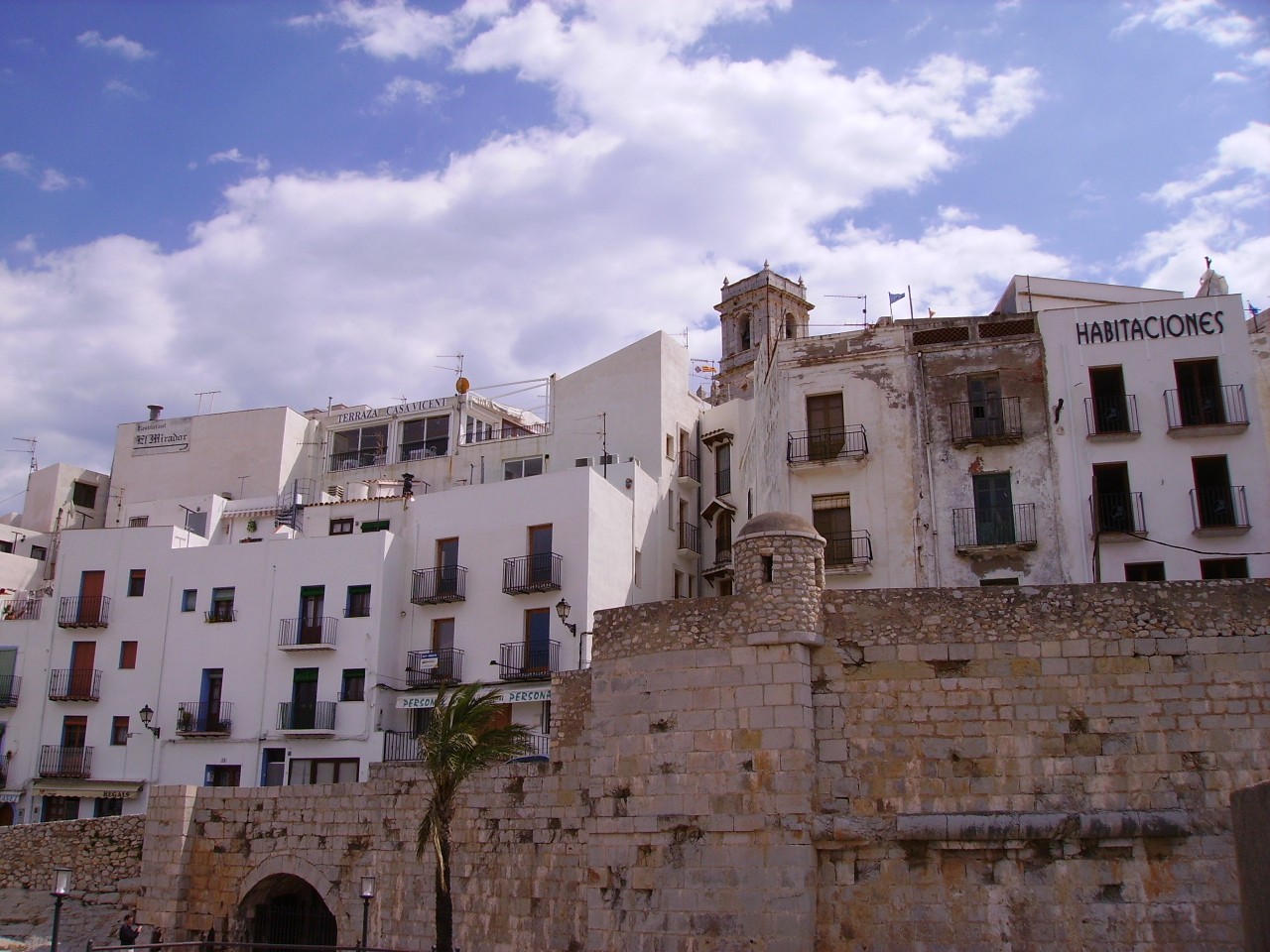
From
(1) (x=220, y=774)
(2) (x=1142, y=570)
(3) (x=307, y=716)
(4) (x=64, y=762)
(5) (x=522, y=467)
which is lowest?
(1) (x=220, y=774)

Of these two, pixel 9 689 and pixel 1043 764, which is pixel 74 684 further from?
pixel 1043 764

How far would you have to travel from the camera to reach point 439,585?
31.4m

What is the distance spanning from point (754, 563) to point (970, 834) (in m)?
4.52

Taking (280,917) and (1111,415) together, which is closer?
(280,917)

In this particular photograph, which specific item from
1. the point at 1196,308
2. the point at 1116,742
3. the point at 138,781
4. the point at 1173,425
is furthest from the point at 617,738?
the point at 138,781

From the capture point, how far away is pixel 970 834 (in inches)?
598

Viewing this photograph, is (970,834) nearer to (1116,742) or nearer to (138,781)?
(1116,742)

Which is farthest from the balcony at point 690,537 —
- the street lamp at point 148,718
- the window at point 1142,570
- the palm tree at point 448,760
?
the palm tree at point 448,760

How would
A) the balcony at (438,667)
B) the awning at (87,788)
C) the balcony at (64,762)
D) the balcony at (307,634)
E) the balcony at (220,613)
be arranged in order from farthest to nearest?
the balcony at (220,613) → the balcony at (64,762) → the awning at (87,788) → the balcony at (307,634) → the balcony at (438,667)

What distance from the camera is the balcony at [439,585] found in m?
31.0

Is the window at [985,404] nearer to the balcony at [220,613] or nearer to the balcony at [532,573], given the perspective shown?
the balcony at [532,573]

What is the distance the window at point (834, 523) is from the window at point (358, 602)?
1266cm

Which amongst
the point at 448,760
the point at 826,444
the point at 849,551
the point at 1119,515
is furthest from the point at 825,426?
the point at 448,760

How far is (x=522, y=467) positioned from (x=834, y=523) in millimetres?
15248
